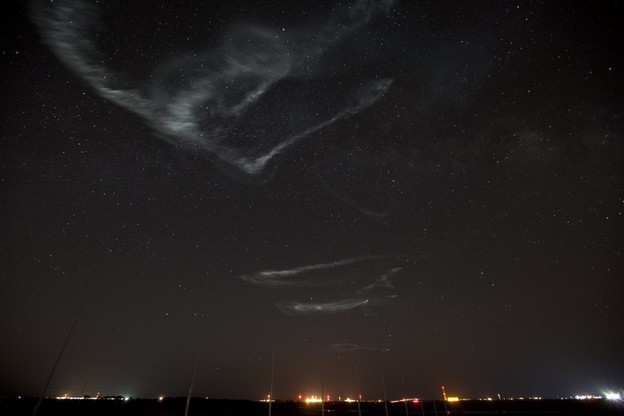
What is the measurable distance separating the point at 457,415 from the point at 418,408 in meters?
28.2

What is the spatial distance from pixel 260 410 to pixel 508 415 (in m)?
64.5

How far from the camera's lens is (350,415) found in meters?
97.1

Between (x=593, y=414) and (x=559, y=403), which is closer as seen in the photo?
(x=593, y=414)

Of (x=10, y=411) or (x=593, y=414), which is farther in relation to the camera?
(x=593, y=414)

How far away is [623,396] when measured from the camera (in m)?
121

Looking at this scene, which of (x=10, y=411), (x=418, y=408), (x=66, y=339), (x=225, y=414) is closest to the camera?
(x=66, y=339)

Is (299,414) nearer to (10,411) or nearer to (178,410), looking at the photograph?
(178,410)

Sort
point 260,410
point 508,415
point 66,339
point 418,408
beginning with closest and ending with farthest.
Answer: point 66,339
point 508,415
point 260,410
point 418,408

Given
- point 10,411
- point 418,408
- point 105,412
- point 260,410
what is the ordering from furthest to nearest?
point 418,408, point 260,410, point 105,412, point 10,411

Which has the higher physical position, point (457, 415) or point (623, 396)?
point (623, 396)

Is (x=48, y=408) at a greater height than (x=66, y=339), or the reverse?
(x=66, y=339)

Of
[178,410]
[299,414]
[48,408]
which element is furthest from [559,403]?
[48,408]

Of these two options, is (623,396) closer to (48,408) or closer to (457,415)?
(457,415)

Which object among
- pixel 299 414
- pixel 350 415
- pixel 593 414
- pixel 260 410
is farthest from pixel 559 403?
pixel 260 410
